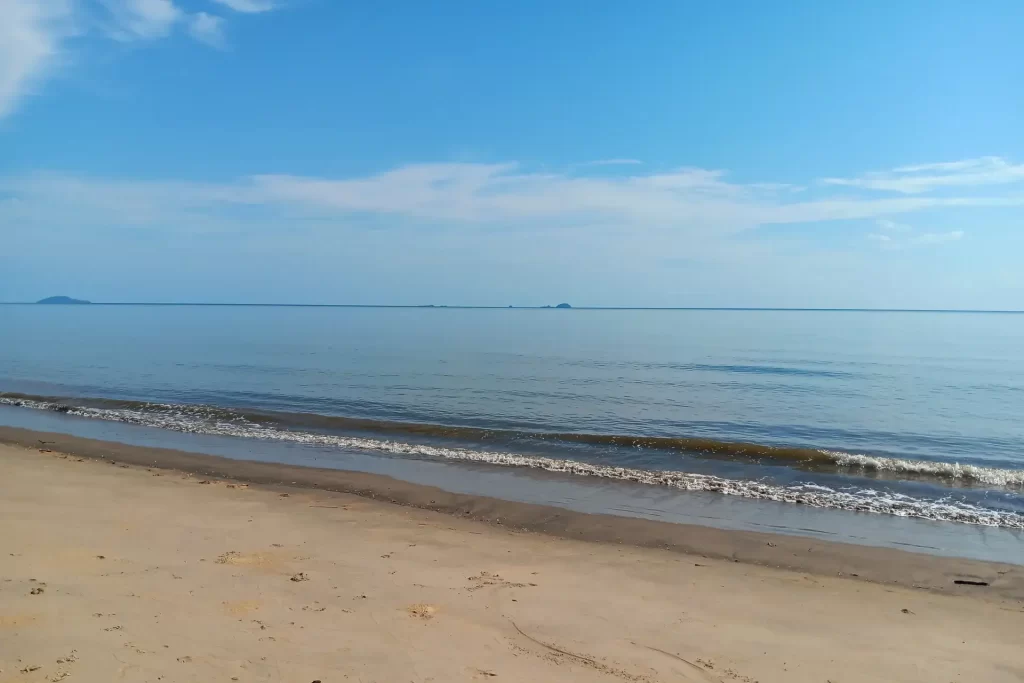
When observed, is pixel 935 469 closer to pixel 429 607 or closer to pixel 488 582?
pixel 488 582

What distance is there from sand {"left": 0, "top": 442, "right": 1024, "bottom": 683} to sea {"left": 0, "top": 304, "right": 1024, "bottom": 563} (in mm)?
3061

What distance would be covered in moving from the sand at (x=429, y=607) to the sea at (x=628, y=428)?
10.0 feet

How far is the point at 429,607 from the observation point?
7.09 m

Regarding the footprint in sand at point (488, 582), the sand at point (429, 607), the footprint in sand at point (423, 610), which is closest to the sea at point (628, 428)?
the sand at point (429, 607)

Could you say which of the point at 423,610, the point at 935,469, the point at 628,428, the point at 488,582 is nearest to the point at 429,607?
the point at 423,610

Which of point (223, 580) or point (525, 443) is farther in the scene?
point (525, 443)

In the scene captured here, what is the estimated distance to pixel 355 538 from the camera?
991 centimetres

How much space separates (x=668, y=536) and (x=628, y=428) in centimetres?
1106

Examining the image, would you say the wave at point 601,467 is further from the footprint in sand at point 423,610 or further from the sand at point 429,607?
the footprint in sand at point 423,610

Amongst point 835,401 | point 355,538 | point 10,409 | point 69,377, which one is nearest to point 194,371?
point 69,377

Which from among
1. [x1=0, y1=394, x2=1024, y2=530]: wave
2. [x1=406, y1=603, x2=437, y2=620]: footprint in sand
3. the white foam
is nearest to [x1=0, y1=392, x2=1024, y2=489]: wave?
the white foam

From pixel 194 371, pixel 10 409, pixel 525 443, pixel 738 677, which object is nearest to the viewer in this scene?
pixel 738 677

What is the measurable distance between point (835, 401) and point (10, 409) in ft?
118

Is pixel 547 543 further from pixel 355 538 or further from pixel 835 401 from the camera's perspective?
pixel 835 401
